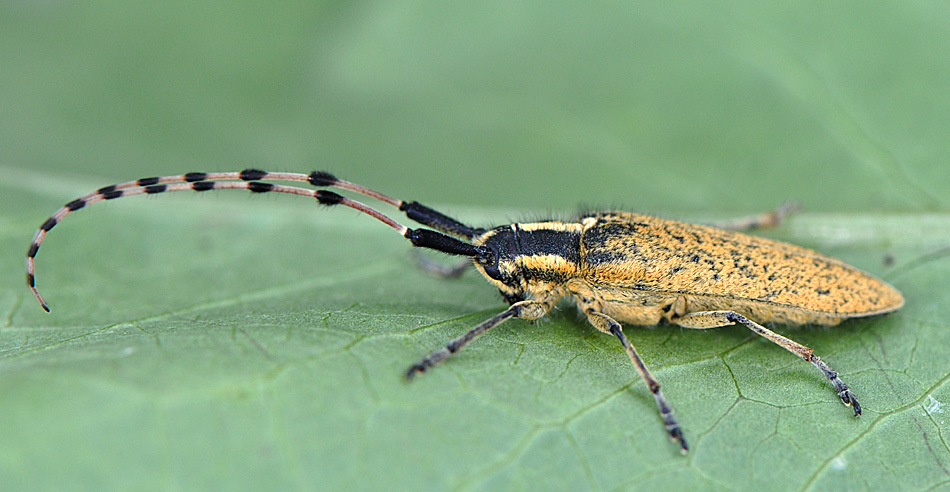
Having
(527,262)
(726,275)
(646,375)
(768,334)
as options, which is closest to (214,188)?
(527,262)

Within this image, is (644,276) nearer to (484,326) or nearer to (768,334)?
(768,334)

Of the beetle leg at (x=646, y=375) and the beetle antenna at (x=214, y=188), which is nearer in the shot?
the beetle leg at (x=646, y=375)

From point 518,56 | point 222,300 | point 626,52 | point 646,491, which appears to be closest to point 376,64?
point 518,56

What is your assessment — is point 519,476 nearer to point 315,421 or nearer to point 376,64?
point 315,421

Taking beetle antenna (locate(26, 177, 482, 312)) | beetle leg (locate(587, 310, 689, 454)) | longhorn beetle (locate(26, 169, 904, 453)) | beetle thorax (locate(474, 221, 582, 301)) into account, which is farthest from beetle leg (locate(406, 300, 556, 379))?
beetle antenna (locate(26, 177, 482, 312))

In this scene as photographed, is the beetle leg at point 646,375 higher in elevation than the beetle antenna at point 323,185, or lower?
lower

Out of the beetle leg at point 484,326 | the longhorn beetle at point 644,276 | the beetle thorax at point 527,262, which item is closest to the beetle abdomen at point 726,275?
the longhorn beetle at point 644,276

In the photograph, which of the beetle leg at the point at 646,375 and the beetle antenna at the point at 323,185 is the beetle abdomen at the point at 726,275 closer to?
the beetle leg at the point at 646,375

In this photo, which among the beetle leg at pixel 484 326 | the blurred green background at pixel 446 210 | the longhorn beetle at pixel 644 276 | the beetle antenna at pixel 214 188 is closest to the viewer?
the blurred green background at pixel 446 210
